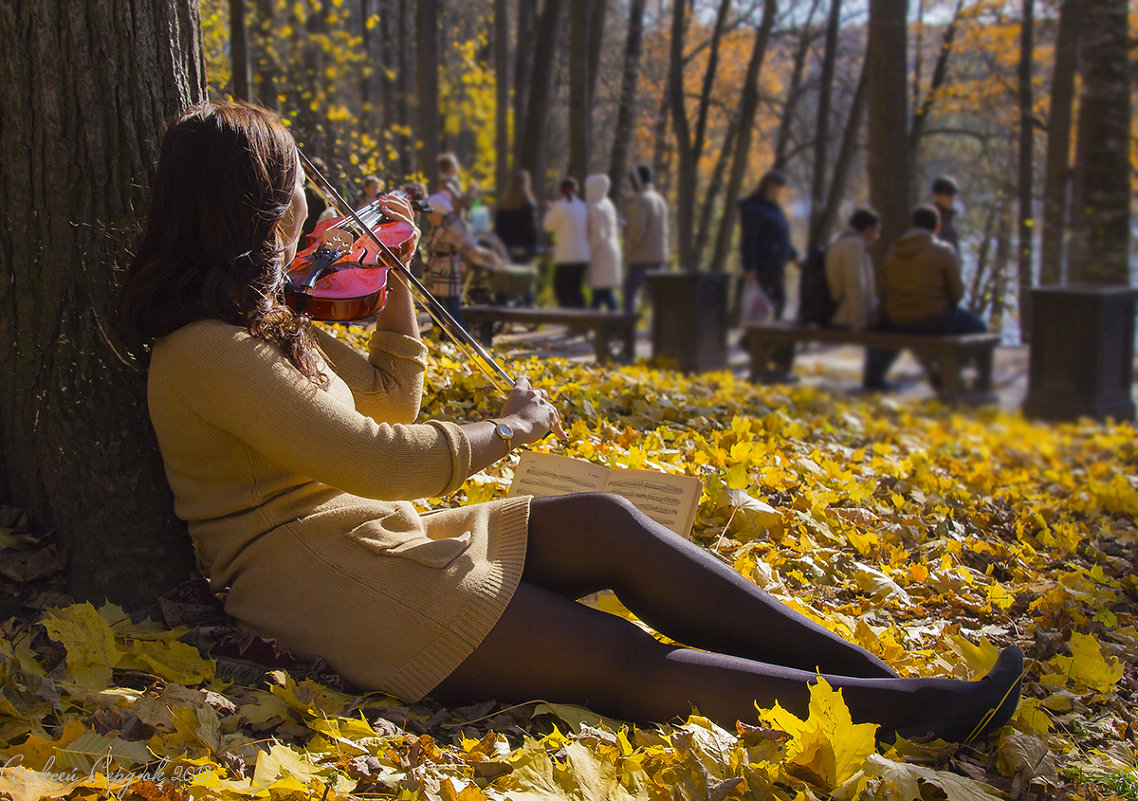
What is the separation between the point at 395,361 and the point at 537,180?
11195 mm

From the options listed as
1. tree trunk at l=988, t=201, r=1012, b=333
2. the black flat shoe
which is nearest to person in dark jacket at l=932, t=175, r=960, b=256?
tree trunk at l=988, t=201, r=1012, b=333

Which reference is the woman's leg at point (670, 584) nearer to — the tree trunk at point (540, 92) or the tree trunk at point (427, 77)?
the tree trunk at point (427, 77)

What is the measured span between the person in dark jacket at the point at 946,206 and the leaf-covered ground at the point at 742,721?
17.1 ft

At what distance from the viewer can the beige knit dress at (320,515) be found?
Result: 2.08 m

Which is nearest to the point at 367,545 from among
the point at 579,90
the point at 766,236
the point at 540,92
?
the point at 766,236

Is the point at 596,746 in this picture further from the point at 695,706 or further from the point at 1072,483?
the point at 1072,483

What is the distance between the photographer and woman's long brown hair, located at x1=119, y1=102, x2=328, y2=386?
2.13 metres

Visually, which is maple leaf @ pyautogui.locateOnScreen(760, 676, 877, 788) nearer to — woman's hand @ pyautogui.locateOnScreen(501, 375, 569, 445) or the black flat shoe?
the black flat shoe

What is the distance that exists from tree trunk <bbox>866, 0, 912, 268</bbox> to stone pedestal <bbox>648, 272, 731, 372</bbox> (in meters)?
1.52

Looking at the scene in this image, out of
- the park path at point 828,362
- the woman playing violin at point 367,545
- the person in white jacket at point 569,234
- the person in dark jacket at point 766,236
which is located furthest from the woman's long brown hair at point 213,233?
the person in white jacket at point 569,234

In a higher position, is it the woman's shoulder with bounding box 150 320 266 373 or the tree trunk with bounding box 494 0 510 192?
the tree trunk with bounding box 494 0 510 192

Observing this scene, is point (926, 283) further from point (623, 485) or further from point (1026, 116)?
point (1026, 116)

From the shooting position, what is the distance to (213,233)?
2.15m

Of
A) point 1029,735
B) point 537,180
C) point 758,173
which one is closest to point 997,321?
point 537,180
